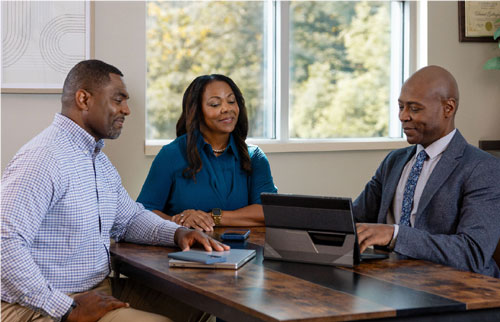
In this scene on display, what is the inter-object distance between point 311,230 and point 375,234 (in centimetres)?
27

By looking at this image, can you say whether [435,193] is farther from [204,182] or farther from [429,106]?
[204,182]

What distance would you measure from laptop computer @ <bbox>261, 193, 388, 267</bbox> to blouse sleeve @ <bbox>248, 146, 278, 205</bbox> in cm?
100

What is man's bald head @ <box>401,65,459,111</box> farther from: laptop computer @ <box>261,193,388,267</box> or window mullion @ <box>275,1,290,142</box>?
window mullion @ <box>275,1,290,142</box>

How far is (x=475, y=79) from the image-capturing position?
4.64m

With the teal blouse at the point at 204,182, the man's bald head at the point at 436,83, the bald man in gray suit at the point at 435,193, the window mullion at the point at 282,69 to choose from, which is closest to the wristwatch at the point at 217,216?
the teal blouse at the point at 204,182

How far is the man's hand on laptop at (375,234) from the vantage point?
230 centimetres

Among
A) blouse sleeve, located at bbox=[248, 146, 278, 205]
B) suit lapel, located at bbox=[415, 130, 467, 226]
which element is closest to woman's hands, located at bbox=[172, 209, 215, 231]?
blouse sleeve, located at bbox=[248, 146, 278, 205]

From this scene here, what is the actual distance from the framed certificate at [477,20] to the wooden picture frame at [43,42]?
2.46m

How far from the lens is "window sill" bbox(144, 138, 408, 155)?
4125mm

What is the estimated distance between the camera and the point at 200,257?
2168mm

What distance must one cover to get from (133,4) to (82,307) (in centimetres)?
204

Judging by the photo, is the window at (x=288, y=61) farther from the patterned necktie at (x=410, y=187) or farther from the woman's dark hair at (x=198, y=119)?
the patterned necktie at (x=410, y=187)

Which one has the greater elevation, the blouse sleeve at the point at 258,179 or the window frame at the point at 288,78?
the window frame at the point at 288,78

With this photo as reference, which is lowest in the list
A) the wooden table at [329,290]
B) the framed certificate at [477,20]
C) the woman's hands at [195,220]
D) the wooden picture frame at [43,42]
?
the wooden table at [329,290]
